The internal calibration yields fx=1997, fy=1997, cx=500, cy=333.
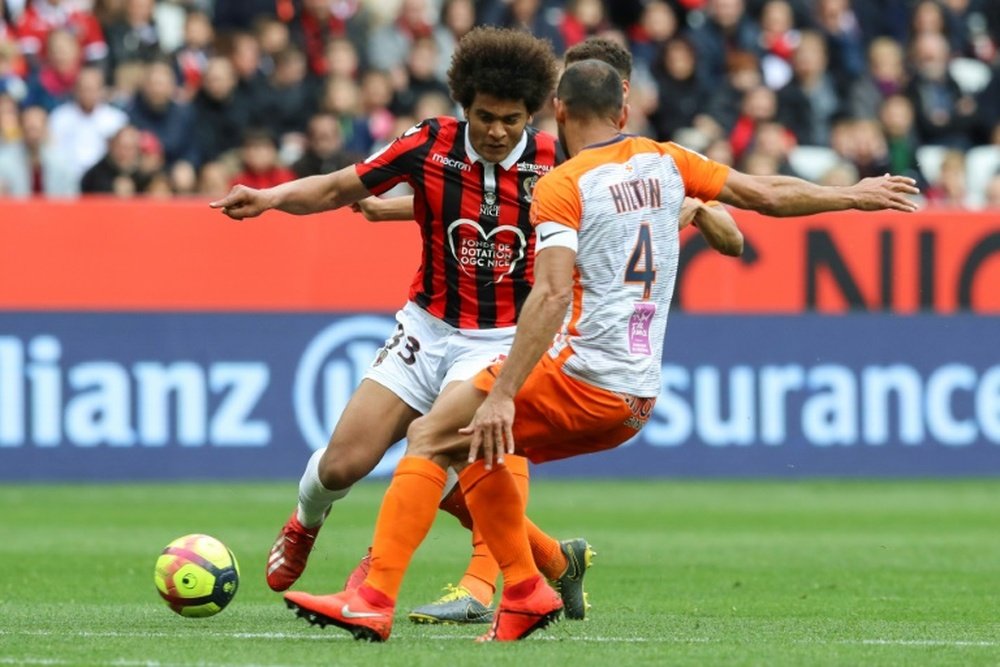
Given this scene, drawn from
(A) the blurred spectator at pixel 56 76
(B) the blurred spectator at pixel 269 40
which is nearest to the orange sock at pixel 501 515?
(A) the blurred spectator at pixel 56 76

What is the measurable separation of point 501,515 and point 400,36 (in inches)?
489

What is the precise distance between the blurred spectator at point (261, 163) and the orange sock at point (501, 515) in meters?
9.51

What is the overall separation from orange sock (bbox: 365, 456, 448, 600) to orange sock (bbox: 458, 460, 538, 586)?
0.14 m

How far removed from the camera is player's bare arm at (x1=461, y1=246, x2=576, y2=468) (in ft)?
22.5

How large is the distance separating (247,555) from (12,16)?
856 centimetres

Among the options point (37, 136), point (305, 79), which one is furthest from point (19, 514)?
point (305, 79)

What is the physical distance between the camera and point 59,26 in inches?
715

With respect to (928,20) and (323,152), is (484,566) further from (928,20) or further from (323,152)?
(928,20)

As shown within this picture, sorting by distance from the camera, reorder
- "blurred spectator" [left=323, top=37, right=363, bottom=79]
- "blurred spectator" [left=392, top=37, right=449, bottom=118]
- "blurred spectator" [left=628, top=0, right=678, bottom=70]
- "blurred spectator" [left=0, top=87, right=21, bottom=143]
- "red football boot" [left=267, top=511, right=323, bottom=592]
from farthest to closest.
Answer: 1. "blurred spectator" [left=628, top=0, right=678, bottom=70]
2. "blurred spectator" [left=392, top=37, right=449, bottom=118]
3. "blurred spectator" [left=323, top=37, right=363, bottom=79]
4. "blurred spectator" [left=0, top=87, right=21, bottom=143]
5. "red football boot" [left=267, top=511, right=323, bottom=592]

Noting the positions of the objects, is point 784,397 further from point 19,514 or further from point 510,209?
point 510,209

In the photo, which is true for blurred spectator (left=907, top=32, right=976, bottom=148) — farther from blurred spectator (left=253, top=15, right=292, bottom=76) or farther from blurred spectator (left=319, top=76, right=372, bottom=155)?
blurred spectator (left=253, top=15, right=292, bottom=76)

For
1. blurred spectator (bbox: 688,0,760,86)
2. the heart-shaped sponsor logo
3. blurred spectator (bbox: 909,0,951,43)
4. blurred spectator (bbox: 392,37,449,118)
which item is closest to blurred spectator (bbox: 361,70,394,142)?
blurred spectator (bbox: 392,37,449,118)

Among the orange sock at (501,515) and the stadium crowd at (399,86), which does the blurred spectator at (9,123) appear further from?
the orange sock at (501,515)

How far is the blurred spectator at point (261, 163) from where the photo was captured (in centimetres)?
1664
